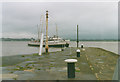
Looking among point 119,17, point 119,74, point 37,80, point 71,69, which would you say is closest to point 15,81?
point 37,80

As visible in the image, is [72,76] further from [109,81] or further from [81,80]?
[109,81]

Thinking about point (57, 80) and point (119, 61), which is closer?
point (119, 61)

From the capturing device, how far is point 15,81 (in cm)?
575

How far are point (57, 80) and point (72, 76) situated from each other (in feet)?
2.24

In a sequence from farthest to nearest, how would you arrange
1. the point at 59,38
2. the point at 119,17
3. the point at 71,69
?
1. the point at 59,38
2. the point at 71,69
3. the point at 119,17

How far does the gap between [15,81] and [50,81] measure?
1.43m

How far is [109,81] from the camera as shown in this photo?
217 inches

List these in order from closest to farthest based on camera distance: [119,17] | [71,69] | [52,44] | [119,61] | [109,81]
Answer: [119,17] → [119,61] → [109,81] → [71,69] → [52,44]

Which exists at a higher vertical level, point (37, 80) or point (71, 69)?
point (71, 69)

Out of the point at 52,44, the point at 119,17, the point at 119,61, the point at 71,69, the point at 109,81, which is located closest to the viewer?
the point at 119,17

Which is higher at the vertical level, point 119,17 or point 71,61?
point 119,17

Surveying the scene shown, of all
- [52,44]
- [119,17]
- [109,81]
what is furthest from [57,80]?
[52,44]

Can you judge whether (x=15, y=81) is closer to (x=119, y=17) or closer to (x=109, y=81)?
(x=109, y=81)

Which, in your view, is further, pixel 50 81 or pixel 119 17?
pixel 50 81
